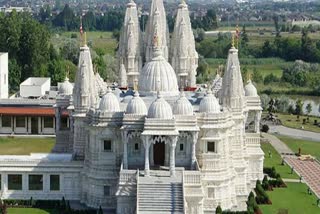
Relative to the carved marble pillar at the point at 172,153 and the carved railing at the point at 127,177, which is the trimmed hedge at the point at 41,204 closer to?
the carved railing at the point at 127,177

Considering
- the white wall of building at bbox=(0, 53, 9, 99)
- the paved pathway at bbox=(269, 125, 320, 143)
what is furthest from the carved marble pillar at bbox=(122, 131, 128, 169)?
the white wall of building at bbox=(0, 53, 9, 99)

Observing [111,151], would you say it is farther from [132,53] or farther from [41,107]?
[41,107]

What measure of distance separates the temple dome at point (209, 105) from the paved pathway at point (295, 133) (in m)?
22.4

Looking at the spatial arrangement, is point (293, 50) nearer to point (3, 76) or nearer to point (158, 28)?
point (3, 76)

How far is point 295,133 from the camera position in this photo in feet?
194

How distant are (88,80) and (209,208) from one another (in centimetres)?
898

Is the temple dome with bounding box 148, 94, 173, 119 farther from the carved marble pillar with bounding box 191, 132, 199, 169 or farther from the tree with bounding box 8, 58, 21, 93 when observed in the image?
the tree with bounding box 8, 58, 21, 93

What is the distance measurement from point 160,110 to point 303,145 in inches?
892

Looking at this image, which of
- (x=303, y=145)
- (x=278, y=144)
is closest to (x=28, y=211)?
(x=278, y=144)

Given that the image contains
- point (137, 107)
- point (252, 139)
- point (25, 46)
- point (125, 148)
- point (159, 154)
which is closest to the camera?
point (137, 107)

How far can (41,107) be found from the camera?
57.6 meters

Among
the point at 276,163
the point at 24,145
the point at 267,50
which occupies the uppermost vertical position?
the point at 267,50

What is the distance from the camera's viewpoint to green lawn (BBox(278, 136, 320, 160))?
51.1 metres

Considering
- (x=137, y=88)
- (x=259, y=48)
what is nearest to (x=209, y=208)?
(x=137, y=88)
